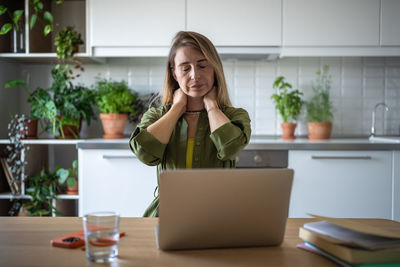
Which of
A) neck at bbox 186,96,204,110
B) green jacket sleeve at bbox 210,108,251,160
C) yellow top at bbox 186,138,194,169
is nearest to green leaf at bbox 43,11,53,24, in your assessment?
neck at bbox 186,96,204,110

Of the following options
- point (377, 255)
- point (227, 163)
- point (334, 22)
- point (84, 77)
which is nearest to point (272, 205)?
point (377, 255)

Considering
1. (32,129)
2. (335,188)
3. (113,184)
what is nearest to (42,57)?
(32,129)

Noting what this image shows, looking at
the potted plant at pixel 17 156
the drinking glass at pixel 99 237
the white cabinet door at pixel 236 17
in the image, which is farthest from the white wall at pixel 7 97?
the drinking glass at pixel 99 237

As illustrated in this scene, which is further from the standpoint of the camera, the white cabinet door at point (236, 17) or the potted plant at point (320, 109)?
the potted plant at point (320, 109)

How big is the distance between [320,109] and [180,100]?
183 cm

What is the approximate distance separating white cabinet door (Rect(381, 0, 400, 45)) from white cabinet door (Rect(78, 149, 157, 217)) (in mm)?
1840

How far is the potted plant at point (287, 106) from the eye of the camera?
2.99 metres

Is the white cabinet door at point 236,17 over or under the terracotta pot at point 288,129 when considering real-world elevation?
over

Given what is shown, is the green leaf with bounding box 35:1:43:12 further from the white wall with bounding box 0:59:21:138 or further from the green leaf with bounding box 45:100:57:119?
the green leaf with bounding box 45:100:57:119

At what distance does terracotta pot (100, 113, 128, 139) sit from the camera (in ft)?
9.46

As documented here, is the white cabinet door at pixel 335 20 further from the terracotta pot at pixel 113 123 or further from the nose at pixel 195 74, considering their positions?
the nose at pixel 195 74

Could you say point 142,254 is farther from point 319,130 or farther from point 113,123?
point 319,130

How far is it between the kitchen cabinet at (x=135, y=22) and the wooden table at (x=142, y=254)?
6.39 ft

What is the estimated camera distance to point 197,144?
1.57 m
